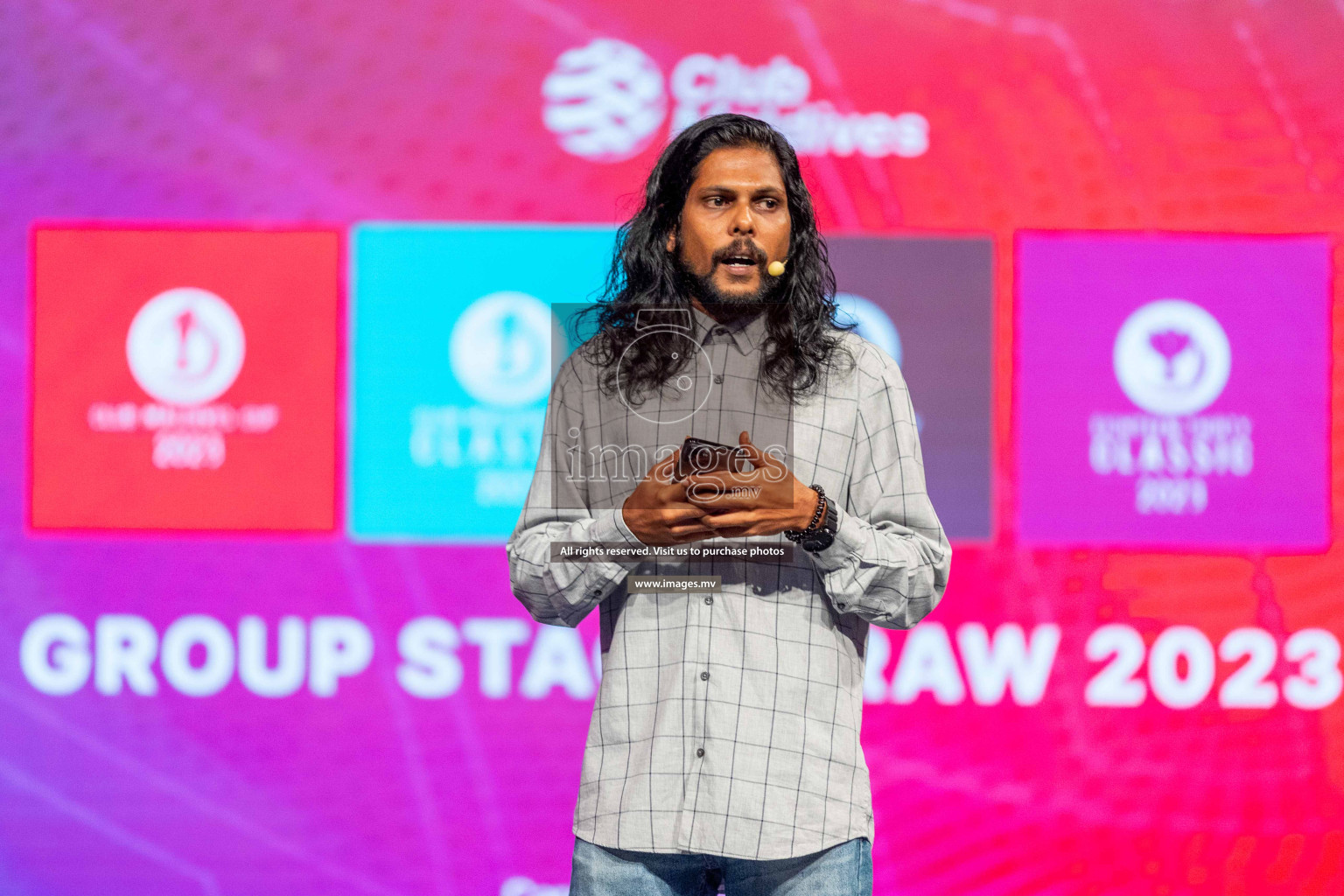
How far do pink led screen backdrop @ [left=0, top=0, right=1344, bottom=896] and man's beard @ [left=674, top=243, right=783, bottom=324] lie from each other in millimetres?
1186

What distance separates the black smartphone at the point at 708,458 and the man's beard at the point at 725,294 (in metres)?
0.25

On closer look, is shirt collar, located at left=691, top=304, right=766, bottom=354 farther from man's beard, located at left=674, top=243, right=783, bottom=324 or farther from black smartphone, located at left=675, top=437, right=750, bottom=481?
black smartphone, located at left=675, top=437, right=750, bottom=481

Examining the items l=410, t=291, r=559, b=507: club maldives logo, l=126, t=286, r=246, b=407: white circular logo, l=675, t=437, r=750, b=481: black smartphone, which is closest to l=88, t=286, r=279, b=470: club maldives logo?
l=126, t=286, r=246, b=407: white circular logo

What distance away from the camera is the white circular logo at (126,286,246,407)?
2.52 m

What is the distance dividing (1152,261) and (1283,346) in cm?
34

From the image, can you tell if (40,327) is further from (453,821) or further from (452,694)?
(453,821)

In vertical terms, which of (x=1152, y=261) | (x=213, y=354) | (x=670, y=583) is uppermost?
(x=1152, y=261)

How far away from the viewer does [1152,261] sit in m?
2.54

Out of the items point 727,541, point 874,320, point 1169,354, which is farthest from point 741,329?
point 1169,354

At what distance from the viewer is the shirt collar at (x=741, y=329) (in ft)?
4.51

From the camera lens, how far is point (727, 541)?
4.15 ft

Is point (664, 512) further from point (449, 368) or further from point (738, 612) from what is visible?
point (449, 368)

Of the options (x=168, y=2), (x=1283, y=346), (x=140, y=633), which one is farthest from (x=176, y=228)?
(x=1283, y=346)

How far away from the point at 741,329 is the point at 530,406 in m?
1.21
